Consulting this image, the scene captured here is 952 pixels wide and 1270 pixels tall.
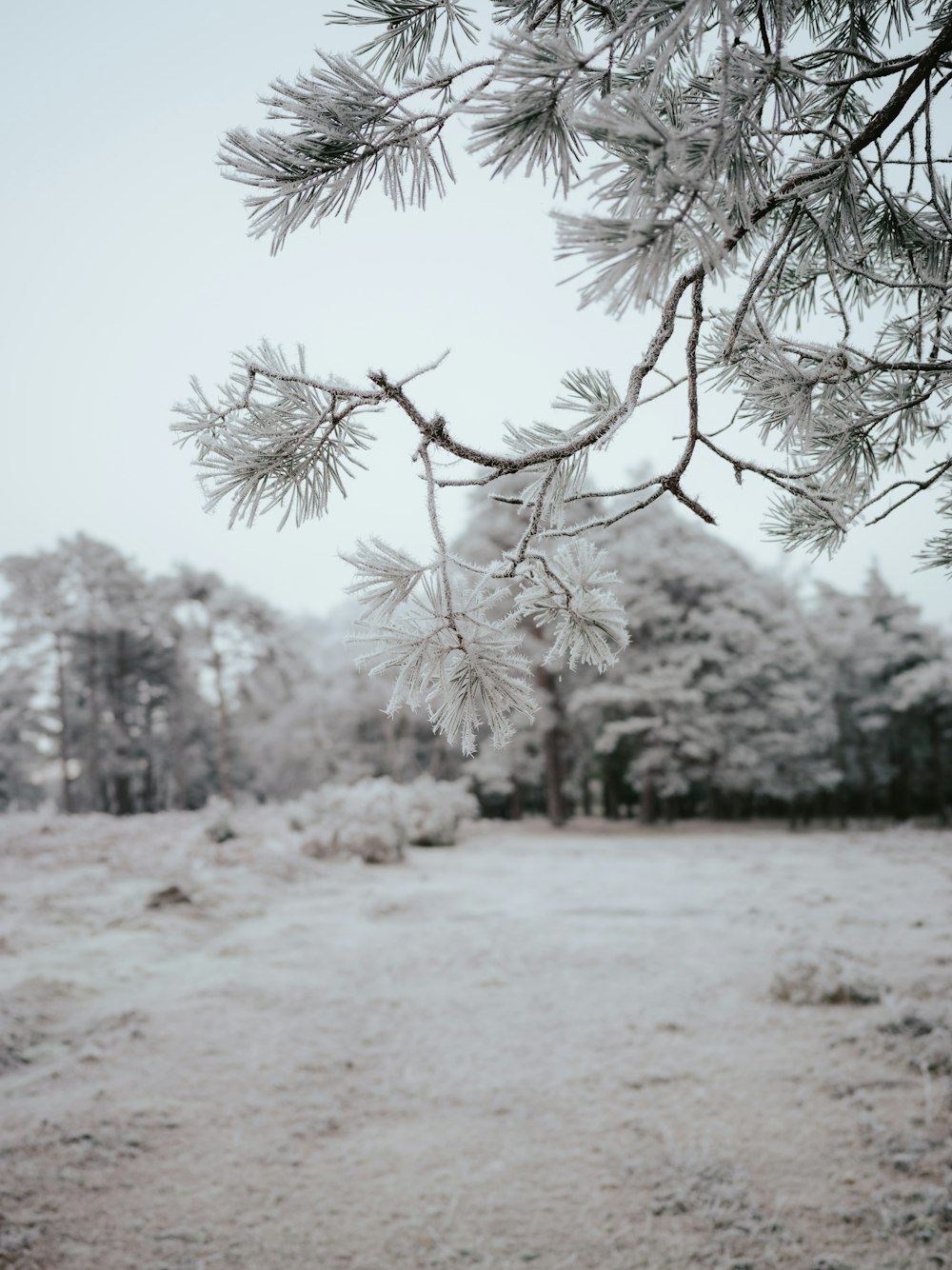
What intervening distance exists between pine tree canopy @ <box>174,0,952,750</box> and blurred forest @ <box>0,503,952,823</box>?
1200cm

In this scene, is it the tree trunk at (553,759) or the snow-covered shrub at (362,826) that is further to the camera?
the tree trunk at (553,759)

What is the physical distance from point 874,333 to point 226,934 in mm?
5660

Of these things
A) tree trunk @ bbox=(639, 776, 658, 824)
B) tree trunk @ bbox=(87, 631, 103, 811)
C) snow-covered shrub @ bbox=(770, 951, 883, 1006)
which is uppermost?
tree trunk @ bbox=(87, 631, 103, 811)

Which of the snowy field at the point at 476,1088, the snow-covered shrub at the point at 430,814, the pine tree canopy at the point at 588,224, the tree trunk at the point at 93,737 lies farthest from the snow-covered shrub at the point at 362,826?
the tree trunk at the point at 93,737

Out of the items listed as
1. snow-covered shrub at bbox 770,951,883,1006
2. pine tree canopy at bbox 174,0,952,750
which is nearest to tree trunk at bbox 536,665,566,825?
snow-covered shrub at bbox 770,951,883,1006

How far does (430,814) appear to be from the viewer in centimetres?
1241

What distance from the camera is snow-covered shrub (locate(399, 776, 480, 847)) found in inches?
476

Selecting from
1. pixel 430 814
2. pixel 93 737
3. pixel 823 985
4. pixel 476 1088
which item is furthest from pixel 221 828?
pixel 93 737

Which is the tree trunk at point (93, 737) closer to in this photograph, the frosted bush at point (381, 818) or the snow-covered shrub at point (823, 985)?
the frosted bush at point (381, 818)

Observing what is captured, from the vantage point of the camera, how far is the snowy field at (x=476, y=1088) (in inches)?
79.5

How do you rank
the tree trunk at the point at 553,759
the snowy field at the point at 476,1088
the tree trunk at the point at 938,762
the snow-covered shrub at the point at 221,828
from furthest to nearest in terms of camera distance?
the tree trunk at the point at 553,759 < the tree trunk at the point at 938,762 < the snow-covered shrub at the point at 221,828 < the snowy field at the point at 476,1088

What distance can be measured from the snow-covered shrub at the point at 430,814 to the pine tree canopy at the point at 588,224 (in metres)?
10.8

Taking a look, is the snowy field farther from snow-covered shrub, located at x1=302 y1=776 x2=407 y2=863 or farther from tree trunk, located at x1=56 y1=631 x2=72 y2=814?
tree trunk, located at x1=56 y1=631 x2=72 y2=814

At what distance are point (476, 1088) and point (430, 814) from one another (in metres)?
9.59
